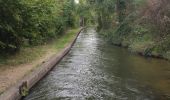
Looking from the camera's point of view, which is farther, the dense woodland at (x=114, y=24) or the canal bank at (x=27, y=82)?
the dense woodland at (x=114, y=24)

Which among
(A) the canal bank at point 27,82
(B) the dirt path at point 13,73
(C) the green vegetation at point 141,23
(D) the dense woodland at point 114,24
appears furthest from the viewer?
(C) the green vegetation at point 141,23

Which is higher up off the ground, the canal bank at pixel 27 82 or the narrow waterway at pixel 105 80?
the canal bank at pixel 27 82

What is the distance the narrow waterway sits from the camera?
50.2 ft

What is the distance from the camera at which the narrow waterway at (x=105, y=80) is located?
15297mm

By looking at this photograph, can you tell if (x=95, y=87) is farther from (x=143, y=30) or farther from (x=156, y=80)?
(x=143, y=30)

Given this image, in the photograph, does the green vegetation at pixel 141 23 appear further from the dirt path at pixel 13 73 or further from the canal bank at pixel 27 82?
the dirt path at pixel 13 73

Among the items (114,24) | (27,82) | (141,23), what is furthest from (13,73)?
(114,24)

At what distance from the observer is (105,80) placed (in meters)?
18.8

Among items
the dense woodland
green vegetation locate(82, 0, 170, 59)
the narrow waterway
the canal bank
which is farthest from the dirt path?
green vegetation locate(82, 0, 170, 59)

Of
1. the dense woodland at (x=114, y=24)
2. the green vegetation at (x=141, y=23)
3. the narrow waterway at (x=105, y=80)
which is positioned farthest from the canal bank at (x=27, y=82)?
the green vegetation at (x=141, y=23)

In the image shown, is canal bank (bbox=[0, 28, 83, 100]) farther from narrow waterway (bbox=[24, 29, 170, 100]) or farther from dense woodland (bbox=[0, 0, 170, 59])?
dense woodland (bbox=[0, 0, 170, 59])

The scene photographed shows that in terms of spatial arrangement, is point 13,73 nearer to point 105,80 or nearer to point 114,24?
point 105,80

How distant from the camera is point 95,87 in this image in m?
17.0

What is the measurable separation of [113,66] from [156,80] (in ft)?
16.8
